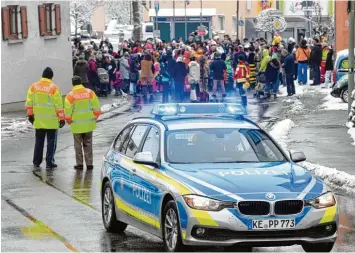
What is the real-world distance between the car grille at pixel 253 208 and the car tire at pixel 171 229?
633mm

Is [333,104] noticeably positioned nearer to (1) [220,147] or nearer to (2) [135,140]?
(2) [135,140]

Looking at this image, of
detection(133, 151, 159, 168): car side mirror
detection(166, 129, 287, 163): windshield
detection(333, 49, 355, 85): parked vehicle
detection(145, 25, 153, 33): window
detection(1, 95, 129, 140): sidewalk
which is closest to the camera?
detection(133, 151, 159, 168): car side mirror

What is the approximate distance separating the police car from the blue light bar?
0.01 meters

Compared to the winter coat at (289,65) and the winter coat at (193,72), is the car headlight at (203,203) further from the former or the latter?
the winter coat at (289,65)

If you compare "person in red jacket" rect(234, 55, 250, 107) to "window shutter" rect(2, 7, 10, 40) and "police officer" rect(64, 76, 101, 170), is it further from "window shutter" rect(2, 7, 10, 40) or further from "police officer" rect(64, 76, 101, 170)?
"police officer" rect(64, 76, 101, 170)

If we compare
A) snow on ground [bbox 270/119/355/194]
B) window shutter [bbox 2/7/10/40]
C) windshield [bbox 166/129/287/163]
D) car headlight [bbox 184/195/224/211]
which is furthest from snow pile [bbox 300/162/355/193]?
window shutter [bbox 2/7/10/40]

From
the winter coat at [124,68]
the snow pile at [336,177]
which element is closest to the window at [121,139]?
the snow pile at [336,177]

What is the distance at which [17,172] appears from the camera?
783 inches

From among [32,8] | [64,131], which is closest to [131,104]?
[32,8]

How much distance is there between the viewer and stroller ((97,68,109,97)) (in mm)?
40750

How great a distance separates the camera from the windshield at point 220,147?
11.8 meters

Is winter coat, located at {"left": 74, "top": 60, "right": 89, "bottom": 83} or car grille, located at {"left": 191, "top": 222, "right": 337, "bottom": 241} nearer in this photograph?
car grille, located at {"left": 191, "top": 222, "right": 337, "bottom": 241}

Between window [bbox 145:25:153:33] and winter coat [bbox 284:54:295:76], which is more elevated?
winter coat [bbox 284:54:295:76]

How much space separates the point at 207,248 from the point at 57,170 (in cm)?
923
